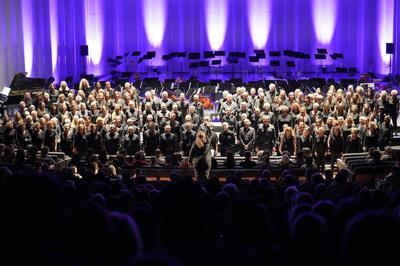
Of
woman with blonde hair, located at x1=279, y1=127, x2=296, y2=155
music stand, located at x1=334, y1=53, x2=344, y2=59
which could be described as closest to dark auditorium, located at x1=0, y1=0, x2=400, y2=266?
woman with blonde hair, located at x1=279, y1=127, x2=296, y2=155

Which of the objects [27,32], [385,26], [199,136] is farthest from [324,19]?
[199,136]

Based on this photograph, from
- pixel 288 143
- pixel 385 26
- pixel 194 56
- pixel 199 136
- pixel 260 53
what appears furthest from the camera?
pixel 385 26

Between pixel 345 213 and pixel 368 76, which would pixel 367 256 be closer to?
pixel 345 213

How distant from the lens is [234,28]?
3059 centimetres

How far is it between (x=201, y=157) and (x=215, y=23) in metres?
19.1

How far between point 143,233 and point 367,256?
244 cm

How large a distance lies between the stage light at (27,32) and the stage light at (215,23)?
9.96 metres

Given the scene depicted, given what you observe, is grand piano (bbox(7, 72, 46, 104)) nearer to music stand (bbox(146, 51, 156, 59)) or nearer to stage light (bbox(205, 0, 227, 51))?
music stand (bbox(146, 51, 156, 59))

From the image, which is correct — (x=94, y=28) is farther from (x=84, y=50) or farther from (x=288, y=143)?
(x=288, y=143)

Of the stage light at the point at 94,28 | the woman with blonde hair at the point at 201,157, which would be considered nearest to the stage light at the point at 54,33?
Result: the stage light at the point at 94,28

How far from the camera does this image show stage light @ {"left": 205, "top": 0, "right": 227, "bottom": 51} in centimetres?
3059

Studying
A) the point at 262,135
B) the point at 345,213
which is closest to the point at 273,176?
the point at 262,135

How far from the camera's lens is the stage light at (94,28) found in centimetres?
2972

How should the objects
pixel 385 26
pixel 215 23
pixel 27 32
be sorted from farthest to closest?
pixel 215 23
pixel 385 26
pixel 27 32
